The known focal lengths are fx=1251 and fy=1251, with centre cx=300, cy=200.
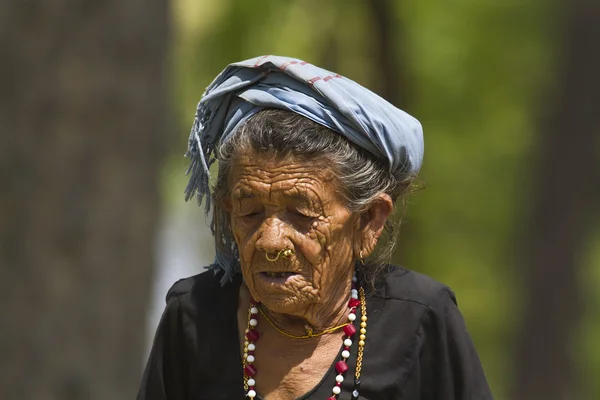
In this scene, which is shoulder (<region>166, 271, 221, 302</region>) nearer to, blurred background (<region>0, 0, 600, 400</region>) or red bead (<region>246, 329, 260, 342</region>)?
red bead (<region>246, 329, 260, 342</region>)

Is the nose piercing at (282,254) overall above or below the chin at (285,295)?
above

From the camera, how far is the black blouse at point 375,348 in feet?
13.2

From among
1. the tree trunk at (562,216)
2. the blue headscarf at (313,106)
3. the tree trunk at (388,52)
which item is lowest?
the tree trunk at (562,216)

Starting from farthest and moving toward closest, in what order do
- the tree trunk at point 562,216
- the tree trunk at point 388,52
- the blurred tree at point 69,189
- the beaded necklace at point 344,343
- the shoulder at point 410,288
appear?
the tree trunk at point 562,216, the tree trunk at point 388,52, the blurred tree at point 69,189, the shoulder at point 410,288, the beaded necklace at point 344,343

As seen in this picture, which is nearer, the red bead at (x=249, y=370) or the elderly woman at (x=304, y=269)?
the elderly woman at (x=304, y=269)

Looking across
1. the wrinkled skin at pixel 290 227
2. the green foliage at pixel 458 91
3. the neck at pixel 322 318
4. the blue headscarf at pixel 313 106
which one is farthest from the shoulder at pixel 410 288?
the green foliage at pixel 458 91

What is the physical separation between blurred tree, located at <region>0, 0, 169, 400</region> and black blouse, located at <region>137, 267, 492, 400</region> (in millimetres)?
→ 3123

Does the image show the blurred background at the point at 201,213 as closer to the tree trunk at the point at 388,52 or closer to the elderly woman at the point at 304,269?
the tree trunk at the point at 388,52

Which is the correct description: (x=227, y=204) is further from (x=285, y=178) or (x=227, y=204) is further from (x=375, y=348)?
(x=375, y=348)

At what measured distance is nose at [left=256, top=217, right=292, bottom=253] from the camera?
12.6ft

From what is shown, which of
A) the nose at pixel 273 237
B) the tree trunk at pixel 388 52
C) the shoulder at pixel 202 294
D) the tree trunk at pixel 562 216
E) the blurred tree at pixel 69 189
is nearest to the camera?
the nose at pixel 273 237

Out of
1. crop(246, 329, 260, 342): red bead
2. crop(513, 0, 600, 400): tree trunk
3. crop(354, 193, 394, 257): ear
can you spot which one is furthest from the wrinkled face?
crop(513, 0, 600, 400): tree trunk

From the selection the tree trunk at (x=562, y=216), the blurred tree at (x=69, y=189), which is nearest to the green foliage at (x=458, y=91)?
the tree trunk at (x=562, y=216)

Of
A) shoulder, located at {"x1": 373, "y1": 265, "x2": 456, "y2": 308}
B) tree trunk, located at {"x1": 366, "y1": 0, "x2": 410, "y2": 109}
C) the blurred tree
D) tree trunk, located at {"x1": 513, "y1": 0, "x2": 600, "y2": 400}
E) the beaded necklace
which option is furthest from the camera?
tree trunk, located at {"x1": 513, "y1": 0, "x2": 600, "y2": 400}
